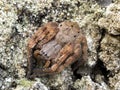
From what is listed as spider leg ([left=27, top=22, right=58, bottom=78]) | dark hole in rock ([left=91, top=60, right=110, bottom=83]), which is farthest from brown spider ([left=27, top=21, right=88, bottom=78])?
dark hole in rock ([left=91, top=60, right=110, bottom=83])

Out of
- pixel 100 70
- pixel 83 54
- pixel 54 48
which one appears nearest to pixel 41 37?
pixel 54 48

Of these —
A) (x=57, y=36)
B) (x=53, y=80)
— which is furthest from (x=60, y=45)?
(x=53, y=80)

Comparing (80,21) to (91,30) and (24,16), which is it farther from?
(24,16)

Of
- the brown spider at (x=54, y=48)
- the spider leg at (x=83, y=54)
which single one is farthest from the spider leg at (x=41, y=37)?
the spider leg at (x=83, y=54)

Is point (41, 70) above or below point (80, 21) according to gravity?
below

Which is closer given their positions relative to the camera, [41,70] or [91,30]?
[41,70]

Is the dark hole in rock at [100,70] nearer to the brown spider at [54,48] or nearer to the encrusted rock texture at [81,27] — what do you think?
the encrusted rock texture at [81,27]

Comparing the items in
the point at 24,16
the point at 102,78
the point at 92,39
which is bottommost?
the point at 102,78
